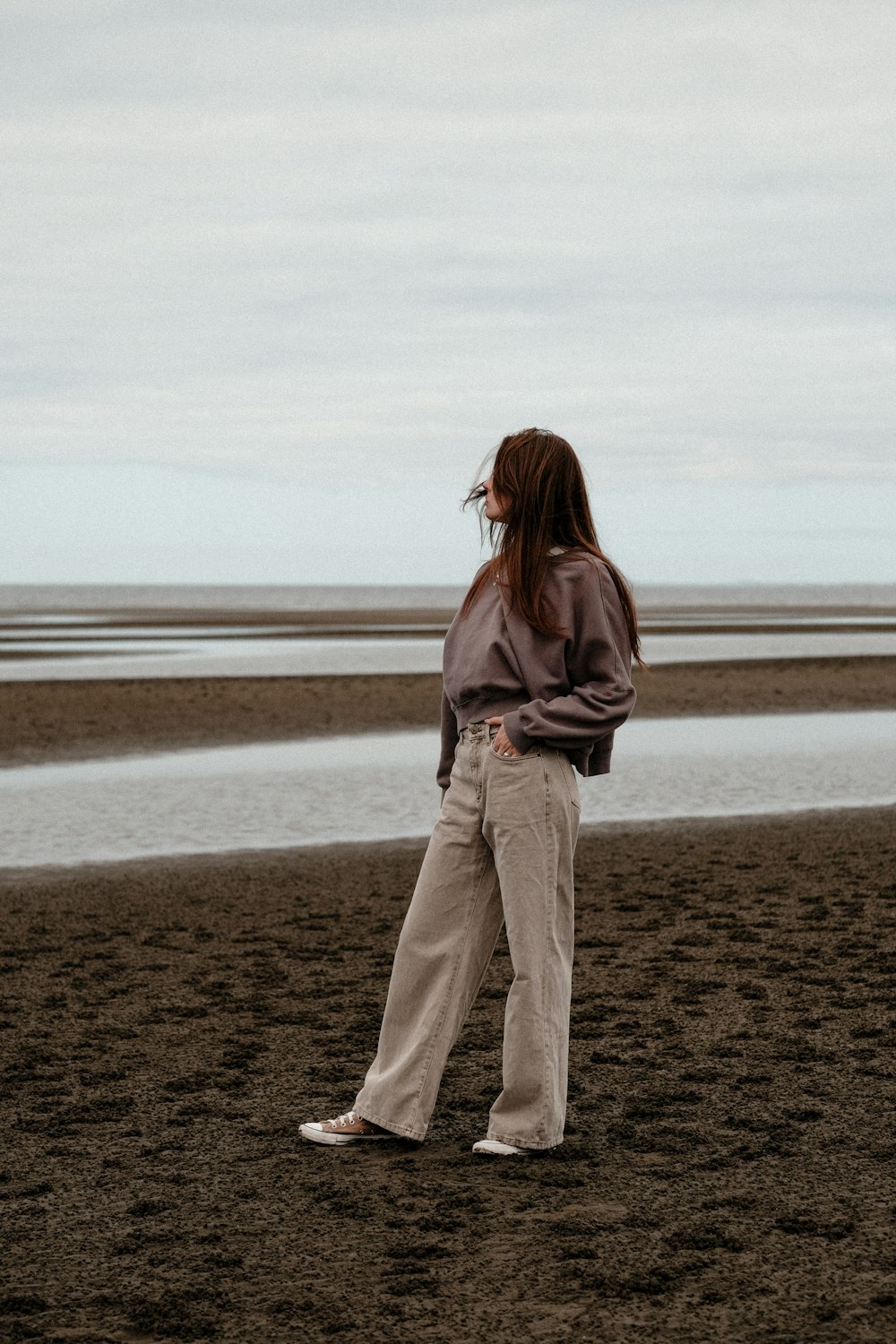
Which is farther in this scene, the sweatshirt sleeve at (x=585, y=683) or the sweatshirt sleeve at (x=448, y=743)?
the sweatshirt sleeve at (x=448, y=743)

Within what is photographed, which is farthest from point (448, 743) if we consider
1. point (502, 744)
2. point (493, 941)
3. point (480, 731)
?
point (493, 941)

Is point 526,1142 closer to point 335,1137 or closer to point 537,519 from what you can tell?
point 335,1137

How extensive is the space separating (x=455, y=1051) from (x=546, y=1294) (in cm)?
235

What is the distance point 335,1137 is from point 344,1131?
34mm

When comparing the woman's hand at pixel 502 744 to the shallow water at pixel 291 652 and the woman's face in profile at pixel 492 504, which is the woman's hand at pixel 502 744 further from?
the shallow water at pixel 291 652

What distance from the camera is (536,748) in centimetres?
452

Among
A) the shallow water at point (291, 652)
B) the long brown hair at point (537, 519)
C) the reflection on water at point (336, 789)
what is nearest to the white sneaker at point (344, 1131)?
the long brown hair at point (537, 519)

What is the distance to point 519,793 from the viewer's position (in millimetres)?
4500

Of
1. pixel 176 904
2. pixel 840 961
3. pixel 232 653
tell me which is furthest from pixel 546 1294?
pixel 232 653

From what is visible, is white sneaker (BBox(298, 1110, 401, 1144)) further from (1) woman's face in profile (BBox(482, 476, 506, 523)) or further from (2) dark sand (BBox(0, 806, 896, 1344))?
(1) woman's face in profile (BBox(482, 476, 506, 523))

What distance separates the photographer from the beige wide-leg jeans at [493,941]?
4508 millimetres

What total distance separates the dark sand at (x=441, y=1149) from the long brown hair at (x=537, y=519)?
64.3 inches

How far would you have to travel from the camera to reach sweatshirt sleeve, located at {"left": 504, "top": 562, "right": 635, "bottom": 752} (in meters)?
A: 4.42

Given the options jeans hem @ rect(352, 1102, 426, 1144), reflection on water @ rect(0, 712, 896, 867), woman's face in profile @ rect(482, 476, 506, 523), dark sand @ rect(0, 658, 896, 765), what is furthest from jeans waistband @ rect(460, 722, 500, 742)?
dark sand @ rect(0, 658, 896, 765)
